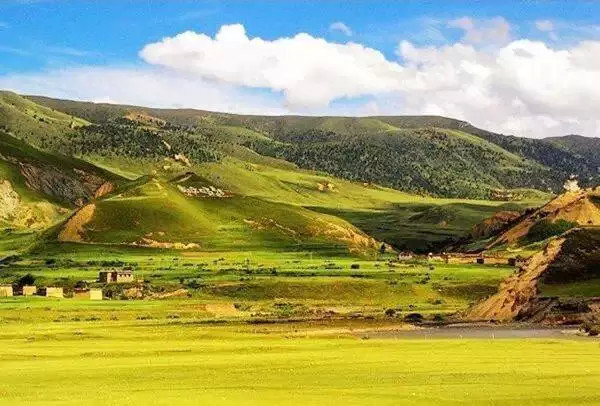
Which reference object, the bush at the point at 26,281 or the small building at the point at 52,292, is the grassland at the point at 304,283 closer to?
the bush at the point at 26,281

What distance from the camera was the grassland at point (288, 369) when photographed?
32.4 m

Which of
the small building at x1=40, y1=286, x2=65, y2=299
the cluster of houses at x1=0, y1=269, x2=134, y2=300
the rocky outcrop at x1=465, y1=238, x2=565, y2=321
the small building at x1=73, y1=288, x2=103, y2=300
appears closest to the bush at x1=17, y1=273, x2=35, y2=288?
the cluster of houses at x1=0, y1=269, x2=134, y2=300

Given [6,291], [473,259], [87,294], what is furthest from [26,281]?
[473,259]

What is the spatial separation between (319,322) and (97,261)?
100 meters

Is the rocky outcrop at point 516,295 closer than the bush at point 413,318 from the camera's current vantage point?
No

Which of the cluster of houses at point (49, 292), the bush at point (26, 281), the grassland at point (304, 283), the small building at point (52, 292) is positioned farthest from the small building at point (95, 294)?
the bush at point (26, 281)

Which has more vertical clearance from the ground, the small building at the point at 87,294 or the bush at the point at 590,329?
the bush at the point at 590,329

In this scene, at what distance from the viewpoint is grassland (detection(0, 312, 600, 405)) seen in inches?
1276

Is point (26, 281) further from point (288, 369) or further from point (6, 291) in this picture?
point (288, 369)

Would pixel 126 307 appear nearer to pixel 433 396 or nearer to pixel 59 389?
pixel 59 389

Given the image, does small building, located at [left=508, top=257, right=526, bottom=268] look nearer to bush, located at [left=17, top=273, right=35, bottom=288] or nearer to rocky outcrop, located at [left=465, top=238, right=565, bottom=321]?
rocky outcrop, located at [left=465, top=238, right=565, bottom=321]

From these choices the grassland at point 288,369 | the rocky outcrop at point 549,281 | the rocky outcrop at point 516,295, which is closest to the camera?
the grassland at point 288,369

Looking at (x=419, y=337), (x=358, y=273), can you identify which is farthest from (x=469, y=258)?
(x=419, y=337)

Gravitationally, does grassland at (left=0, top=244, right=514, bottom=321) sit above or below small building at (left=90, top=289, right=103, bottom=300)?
above
